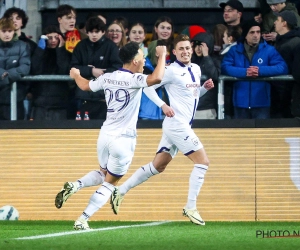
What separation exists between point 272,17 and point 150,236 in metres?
5.68

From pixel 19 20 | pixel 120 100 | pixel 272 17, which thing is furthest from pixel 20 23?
pixel 120 100

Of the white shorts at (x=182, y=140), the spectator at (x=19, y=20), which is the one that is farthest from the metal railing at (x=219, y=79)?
the white shorts at (x=182, y=140)

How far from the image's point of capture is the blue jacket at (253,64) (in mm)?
13539

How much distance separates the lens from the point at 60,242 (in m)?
9.14

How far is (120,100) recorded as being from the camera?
35.8 feet

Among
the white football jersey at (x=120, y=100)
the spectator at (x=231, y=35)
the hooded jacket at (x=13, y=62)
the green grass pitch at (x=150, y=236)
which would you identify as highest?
the spectator at (x=231, y=35)

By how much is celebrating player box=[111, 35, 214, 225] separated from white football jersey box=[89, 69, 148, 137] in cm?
122

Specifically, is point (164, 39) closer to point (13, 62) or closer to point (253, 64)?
point (253, 64)

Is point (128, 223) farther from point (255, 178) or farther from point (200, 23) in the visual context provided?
point (200, 23)

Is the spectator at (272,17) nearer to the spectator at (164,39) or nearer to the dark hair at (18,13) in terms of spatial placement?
the spectator at (164,39)

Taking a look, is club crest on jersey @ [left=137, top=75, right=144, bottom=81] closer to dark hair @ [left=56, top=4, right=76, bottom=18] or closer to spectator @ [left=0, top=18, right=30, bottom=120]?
spectator @ [left=0, top=18, right=30, bottom=120]

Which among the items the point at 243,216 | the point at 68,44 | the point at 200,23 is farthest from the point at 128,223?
the point at 200,23

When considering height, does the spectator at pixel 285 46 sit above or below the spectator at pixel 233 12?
below

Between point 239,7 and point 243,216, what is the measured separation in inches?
121
